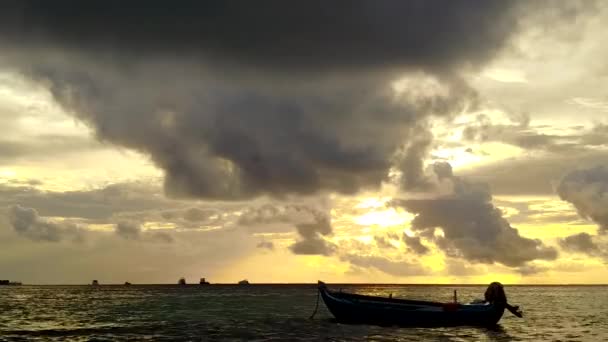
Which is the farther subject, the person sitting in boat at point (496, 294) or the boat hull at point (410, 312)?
the person sitting in boat at point (496, 294)

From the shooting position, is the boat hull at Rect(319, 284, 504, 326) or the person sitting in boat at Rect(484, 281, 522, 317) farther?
the person sitting in boat at Rect(484, 281, 522, 317)

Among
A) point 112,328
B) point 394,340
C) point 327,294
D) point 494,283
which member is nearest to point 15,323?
point 112,328

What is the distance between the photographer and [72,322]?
71.4 metres

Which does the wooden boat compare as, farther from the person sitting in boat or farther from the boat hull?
the person sitting in boat

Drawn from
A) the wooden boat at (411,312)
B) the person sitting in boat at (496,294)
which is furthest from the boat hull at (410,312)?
the person sitting in boat at (496,294)

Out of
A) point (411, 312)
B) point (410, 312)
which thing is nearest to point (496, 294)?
point (411, 312)

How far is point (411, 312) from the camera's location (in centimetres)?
6231

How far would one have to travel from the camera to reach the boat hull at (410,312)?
62.6 meters

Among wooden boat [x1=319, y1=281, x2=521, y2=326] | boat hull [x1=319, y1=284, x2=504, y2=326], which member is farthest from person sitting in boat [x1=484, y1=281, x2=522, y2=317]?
boat hull [x1=319, y1=284, x2=504, y2=326]

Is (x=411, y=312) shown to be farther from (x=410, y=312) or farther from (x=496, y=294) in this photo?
(x=496, y=294)

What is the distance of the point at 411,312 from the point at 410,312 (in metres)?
0.11

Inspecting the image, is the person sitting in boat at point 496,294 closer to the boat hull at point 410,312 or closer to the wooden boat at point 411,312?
the wooden boat at point 411,312

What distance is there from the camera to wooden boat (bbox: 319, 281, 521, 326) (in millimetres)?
62594

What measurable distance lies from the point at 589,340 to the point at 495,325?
1258 centimetres
